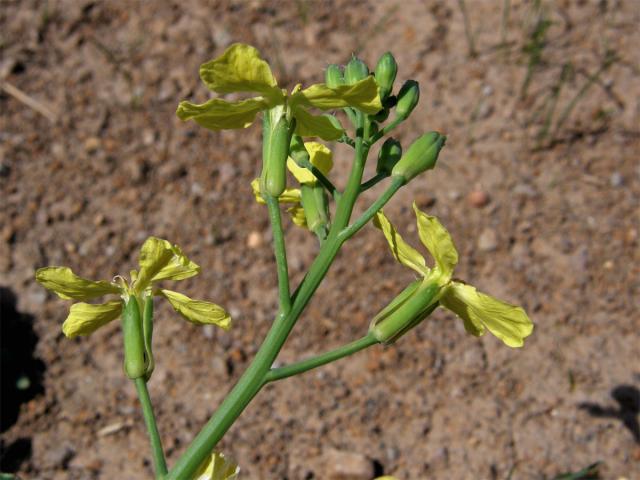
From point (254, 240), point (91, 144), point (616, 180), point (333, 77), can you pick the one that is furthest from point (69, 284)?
point (616, 180)

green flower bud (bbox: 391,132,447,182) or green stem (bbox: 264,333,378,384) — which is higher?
green flower bud (bbox: 391,132,447,182)

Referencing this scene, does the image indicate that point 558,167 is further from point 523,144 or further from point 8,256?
point 8,256

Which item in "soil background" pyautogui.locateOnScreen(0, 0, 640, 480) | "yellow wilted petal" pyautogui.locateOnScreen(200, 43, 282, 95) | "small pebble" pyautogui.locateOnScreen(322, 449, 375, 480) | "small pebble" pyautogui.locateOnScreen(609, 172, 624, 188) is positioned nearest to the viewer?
"yellow wilted petal" pyautogui.locateOnScreen(200, 43, 282, 95)

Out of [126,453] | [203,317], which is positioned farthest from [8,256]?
[203,317]

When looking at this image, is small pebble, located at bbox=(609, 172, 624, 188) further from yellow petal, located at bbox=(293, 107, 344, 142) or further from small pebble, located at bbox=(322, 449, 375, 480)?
yellow petal, located at bbox=(293, 107, 344, 142)

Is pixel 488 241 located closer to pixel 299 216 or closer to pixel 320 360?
pixel 299 216

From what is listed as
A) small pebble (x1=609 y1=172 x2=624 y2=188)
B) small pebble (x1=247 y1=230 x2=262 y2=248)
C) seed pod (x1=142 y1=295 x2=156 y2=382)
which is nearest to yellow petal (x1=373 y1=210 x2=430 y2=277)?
seed pod (x1=142 y1=295 x2=156 y2=382)
